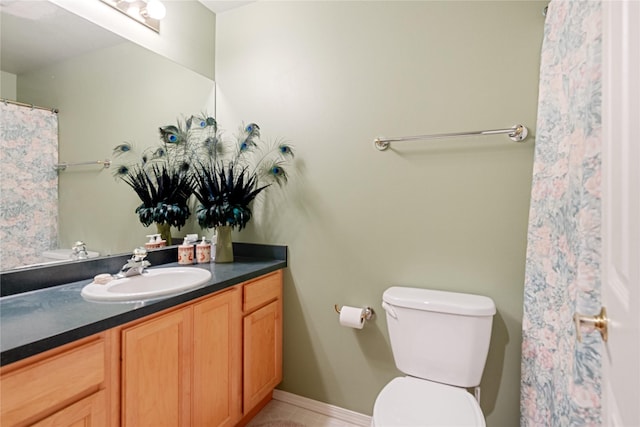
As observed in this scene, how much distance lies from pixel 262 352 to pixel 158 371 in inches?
26.6

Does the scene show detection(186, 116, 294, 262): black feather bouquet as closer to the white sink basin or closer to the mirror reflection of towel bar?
the white sink basin

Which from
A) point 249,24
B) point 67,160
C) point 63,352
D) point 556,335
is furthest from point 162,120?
point 556,335

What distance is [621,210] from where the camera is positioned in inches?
21.6

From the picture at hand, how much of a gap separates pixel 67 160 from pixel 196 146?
749 millimetres

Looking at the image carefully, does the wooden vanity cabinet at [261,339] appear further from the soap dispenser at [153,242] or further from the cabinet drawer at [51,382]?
the cabinet drawer at [51,382]

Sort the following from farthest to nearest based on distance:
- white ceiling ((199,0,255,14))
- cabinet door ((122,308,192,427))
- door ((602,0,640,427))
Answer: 1. white ceiling ((199,0,255,14))
2. cabinet door ((122,308,192,427))
3. door ((602,0,640,427))

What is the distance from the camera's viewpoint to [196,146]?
2033mm

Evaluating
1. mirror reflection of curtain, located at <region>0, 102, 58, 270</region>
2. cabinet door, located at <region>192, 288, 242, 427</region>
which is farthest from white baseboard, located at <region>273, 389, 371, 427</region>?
mirror reflection of curtain, located at <region>0, 102, 58, 270</region>

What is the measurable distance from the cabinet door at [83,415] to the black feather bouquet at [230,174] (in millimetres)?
926

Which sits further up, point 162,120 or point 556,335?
point 162,120

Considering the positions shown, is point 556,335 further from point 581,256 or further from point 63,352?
point 63,352

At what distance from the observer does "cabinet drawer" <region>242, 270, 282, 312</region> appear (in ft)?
A: 5.35

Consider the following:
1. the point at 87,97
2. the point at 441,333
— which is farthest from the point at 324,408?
the point at 87,97

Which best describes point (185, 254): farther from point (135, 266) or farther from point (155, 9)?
point (155, 9)
